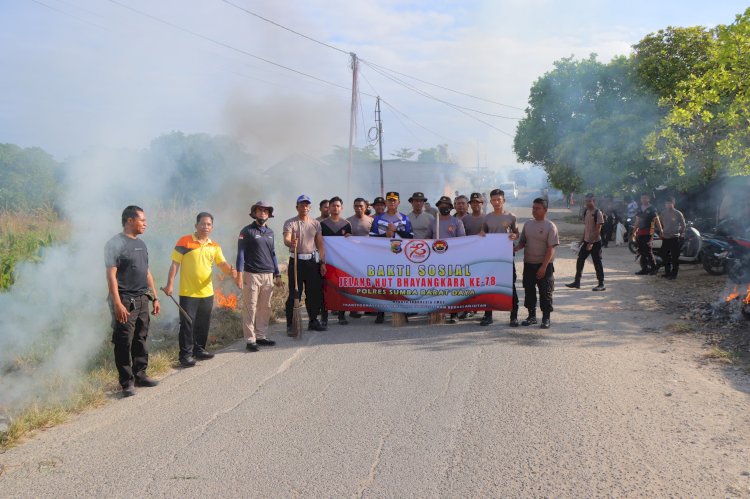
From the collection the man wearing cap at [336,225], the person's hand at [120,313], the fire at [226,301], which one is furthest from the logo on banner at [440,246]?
the person's hand at [120,313]

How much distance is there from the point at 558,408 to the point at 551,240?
129 inches

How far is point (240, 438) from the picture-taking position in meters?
4.27

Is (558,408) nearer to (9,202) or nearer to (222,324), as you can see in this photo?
(222,324)

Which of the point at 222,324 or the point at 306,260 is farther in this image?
the point at 222,324

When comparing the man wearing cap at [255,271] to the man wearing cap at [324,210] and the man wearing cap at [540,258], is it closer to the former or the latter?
the man wearing cap at [324,210]

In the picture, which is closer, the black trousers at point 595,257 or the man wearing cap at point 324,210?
the man wearing cap at point 324,210

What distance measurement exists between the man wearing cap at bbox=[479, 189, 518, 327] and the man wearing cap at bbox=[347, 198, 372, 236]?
171cm

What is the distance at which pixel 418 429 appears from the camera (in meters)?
4.35

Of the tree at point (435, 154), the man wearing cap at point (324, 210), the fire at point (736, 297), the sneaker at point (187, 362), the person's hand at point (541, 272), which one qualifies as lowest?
the sneaker at point (187, 362)

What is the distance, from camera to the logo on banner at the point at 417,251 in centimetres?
825

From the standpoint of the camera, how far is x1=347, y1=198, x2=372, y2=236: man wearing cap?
28.8ft

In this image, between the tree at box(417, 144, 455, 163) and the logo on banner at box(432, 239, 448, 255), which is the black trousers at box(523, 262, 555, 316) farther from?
the tree at box(417, 144, 455, 163)

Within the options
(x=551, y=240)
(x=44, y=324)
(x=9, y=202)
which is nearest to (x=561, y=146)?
(x=551, y=240)

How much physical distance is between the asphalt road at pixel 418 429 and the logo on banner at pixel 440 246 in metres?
1.71
